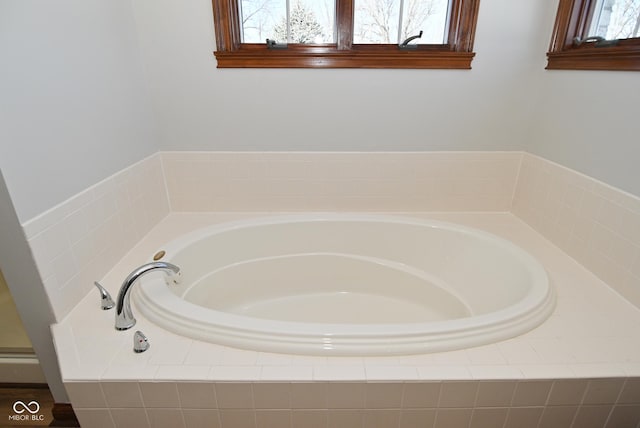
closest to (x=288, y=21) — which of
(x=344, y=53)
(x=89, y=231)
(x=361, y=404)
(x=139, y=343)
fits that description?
(x=344, y=53)

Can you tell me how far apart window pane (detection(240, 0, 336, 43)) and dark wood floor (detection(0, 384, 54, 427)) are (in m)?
1.85

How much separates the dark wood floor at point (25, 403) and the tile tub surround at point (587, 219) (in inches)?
85.9

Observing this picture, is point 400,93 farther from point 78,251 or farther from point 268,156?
point 78,251

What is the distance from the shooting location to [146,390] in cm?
89

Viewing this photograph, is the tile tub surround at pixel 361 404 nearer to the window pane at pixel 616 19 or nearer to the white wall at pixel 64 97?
the white wall at pixel 64 97

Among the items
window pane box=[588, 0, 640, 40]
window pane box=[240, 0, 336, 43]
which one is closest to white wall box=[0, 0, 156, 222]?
window pane box=[240, 0, 336, 43]

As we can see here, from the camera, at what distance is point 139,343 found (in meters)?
0.95

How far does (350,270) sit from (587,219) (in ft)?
3.58

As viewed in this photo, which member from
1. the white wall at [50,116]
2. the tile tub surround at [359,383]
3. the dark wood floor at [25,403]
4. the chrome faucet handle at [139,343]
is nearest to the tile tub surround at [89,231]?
the white wall at [50,116]

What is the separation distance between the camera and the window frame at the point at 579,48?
1198 mm

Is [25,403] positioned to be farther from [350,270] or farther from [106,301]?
[350,270]

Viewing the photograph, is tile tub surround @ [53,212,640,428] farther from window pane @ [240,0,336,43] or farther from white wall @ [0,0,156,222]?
window pane @ [240,0,336,43]

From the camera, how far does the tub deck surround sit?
88 centimetres

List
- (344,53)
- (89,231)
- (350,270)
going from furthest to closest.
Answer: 1. (350,270)
2. (344,53)
3. (89,231)
